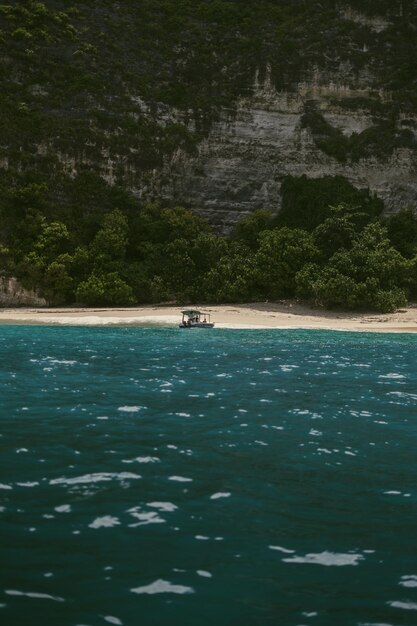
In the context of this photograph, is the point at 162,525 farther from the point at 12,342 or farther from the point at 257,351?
the point at 12,342

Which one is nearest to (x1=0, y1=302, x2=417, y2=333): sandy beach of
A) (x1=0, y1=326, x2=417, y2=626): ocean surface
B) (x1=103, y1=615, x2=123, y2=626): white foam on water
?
(x1=0, y1=326, x2=417, y2=626): ocean surface

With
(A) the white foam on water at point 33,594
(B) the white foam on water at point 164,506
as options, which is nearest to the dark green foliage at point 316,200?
(B) the white foam on water at point 164,506

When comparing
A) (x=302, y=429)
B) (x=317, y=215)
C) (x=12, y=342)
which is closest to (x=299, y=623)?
(x=302, y=429)

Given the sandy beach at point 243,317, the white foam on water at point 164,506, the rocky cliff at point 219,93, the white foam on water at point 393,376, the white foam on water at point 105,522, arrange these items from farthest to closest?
the rocky cliff at point 219,93 < the sandy beach at point 243,317 < the white foam on water at point 393,376 < the white foam on water at point 164,506 < the white foam on water at point 105,522

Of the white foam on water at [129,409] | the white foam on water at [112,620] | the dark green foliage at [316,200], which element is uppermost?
the dark green foliage at [316,200]

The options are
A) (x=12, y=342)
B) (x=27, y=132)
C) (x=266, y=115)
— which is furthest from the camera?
(x=266, y=115)

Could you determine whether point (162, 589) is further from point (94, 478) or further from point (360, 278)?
point (360, 278)

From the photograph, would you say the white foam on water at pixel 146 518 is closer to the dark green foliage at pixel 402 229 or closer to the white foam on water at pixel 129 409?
the white foam on water at pixel 129 409
